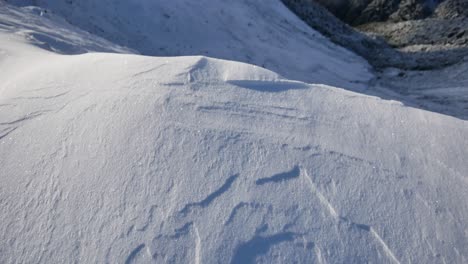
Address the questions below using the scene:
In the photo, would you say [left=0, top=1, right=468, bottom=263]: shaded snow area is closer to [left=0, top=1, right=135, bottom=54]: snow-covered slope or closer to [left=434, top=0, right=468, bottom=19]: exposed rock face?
[left=0, top=1, right=135, bottom=54]: snow-covered slope

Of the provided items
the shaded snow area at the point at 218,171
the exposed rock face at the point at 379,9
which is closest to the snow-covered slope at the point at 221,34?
the shaded snow area at the point at 218,171

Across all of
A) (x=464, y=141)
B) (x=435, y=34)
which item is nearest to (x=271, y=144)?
(x=464, y=141)

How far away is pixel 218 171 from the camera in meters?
2.45

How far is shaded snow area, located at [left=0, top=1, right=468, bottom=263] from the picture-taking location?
2209 mm

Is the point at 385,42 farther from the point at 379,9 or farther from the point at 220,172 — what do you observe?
the point at 220,172

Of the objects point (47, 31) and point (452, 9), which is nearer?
point (47, 31)

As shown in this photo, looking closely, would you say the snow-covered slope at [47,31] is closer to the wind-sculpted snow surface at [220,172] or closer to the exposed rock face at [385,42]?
the wind-sculpted snow surface at [220,172]

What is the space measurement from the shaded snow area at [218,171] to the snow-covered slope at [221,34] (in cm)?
418

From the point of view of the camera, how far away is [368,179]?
2.50m

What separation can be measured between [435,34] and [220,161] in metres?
10.6

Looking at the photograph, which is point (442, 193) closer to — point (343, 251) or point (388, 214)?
point (388, 214)

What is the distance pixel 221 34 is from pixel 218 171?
646cm

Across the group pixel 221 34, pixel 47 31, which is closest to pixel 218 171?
pixel 47 31

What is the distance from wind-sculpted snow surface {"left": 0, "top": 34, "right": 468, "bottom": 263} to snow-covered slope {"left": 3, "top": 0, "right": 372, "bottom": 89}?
13.9ft
